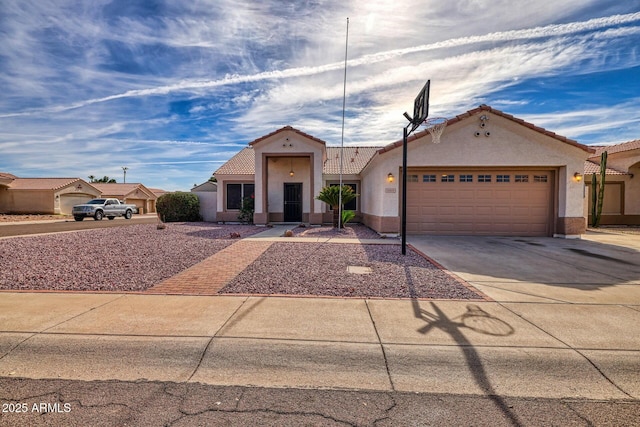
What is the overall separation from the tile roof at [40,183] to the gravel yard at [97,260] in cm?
2733

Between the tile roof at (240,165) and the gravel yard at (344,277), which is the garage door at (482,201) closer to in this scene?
the gravel yard at (344,277)

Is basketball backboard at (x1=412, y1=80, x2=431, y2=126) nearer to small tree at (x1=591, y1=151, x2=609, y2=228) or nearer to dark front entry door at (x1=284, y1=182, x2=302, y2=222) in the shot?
dark front entry door at (x1=284, y1=182, x2=302, y2=222)

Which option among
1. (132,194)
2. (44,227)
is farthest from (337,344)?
(132,194)

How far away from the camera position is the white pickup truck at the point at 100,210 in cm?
2300

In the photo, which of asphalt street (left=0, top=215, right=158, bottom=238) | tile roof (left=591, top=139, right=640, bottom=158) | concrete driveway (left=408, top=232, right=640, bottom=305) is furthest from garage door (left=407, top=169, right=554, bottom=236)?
asphalt street (left=0, top=215, right=158, bottom=238)

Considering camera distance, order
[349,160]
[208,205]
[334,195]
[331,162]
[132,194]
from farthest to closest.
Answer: [132,194] < [349,160] < [331,162] < [208,205] < [334,195]

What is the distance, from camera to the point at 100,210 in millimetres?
24016

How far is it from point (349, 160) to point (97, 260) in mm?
17175

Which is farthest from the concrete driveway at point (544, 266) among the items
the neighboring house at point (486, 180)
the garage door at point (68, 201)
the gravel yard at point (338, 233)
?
the garage door at point (68, 201)

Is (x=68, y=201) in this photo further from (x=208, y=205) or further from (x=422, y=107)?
(x=422, y=107)

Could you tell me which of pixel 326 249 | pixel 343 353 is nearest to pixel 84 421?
pixel 343 353

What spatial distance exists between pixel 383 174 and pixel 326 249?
4.87 metres

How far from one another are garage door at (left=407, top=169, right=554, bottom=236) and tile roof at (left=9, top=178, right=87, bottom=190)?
1422 inches

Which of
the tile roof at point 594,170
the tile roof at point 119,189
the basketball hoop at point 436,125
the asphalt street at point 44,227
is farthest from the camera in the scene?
the tile roof at point 119,189
